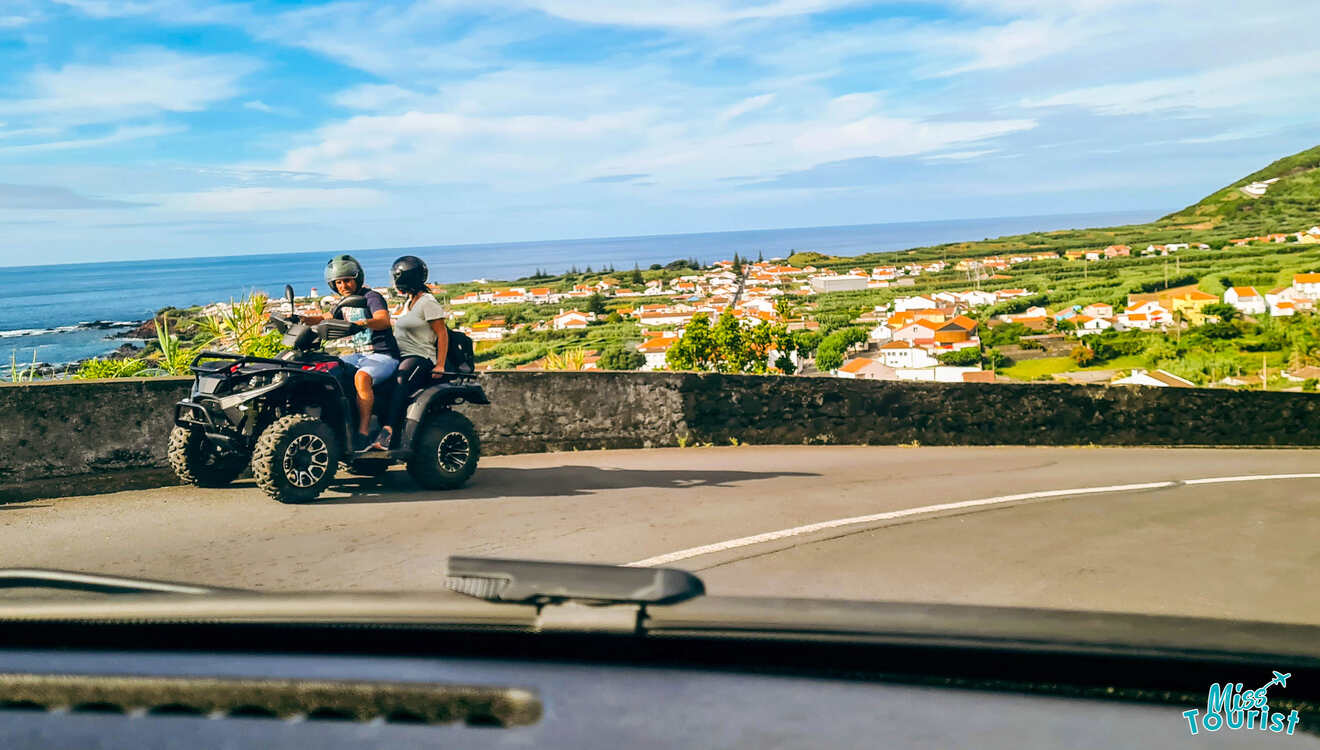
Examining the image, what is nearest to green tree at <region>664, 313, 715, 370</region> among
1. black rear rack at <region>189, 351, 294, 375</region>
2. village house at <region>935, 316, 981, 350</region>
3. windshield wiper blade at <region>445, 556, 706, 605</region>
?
black rear rack at <region>189, 351, 294, 375</region>

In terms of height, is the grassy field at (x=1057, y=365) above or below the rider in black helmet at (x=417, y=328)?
below

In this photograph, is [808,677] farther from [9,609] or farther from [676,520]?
[676,520]

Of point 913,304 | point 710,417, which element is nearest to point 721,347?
point 710,417

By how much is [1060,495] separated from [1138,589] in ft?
11.0

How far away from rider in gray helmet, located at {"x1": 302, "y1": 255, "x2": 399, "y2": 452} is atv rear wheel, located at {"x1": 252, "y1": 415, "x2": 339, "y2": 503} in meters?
0.45

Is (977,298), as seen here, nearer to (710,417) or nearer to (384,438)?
(710,417)

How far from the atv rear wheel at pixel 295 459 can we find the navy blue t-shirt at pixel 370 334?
3.08 feet

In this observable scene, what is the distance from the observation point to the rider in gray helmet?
7758 mm

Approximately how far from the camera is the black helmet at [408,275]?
8227mm

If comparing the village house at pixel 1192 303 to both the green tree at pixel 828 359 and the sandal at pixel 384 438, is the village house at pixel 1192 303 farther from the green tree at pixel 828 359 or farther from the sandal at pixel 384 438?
the sandal at pixel 384 438

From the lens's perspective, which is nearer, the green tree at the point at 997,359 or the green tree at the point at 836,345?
the green tree at the point at 836,345

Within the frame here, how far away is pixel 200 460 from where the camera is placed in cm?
792

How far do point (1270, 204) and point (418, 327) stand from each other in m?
115

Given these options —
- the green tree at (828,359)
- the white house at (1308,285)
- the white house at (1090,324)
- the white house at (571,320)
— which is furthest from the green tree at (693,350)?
the white house at (1308,285)
